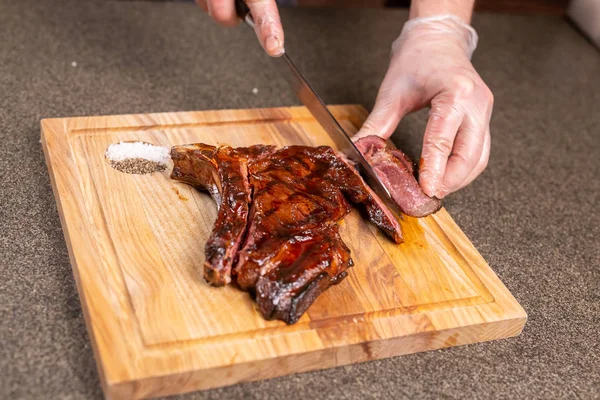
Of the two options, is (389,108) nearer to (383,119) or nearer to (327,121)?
(383,119)

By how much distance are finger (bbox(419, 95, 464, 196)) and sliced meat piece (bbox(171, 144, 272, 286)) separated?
0.68 meters

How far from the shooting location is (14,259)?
95.5 inches

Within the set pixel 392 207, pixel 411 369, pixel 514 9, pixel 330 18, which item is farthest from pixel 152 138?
pixel 514 9

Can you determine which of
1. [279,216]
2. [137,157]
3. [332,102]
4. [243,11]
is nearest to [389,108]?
[332,102]

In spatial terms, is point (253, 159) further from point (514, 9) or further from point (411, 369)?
point (514, 9)

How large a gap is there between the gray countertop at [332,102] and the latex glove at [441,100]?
1.11ft

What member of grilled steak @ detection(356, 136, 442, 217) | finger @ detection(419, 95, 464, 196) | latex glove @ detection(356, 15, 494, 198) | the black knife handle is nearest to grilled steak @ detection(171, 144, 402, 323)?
grilled steak @ detection(356, 136, 442, 217)

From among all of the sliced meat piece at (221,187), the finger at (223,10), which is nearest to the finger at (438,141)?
the sliced meat piece at (221,187)

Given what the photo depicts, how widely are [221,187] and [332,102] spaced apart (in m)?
1.50

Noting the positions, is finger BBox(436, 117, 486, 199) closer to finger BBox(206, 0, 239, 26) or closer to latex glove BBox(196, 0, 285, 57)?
latex glove BBox(196, 0, 285, 57)

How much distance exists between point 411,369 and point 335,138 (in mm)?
1121

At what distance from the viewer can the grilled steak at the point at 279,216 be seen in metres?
2.25

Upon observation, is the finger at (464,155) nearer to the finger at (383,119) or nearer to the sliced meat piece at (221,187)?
the finger at (383,119)

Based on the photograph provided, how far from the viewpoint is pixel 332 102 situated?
3.88 metres
